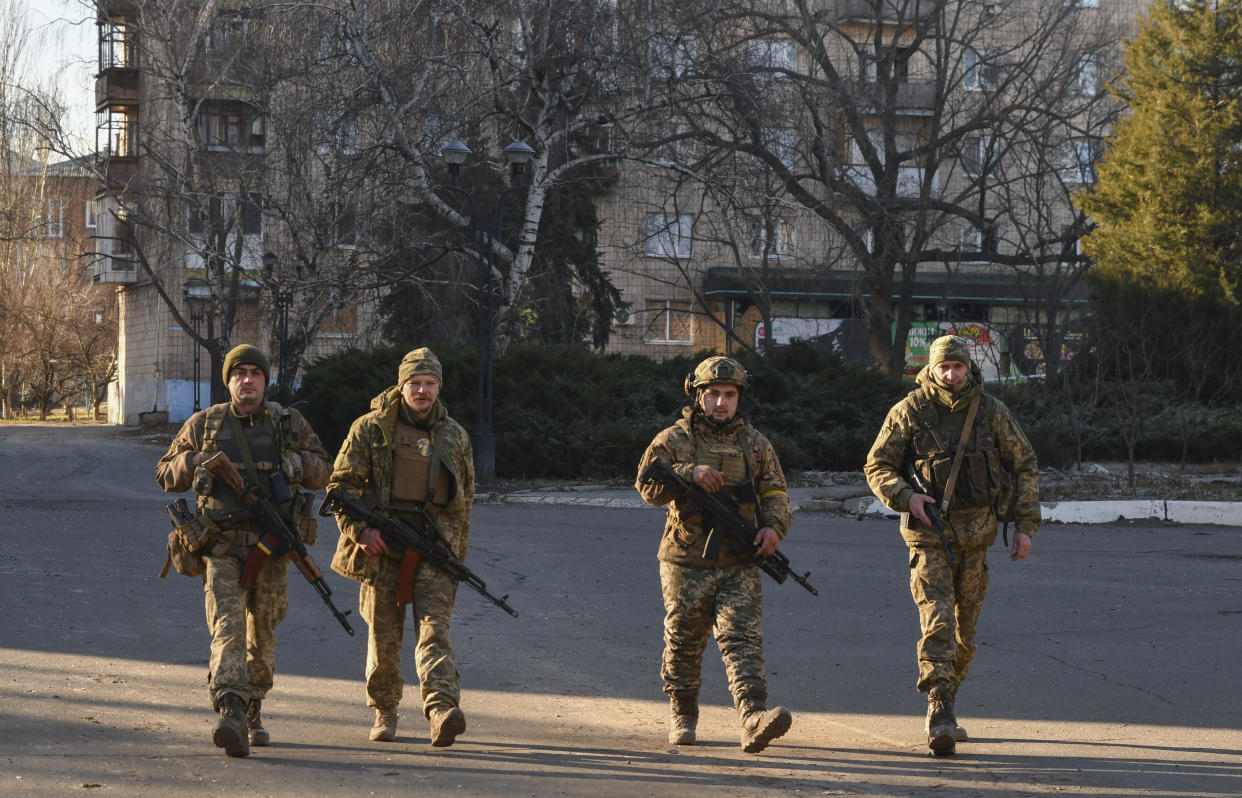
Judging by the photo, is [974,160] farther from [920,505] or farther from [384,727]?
[384,727]

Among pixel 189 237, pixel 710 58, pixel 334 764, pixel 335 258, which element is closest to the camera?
pixel 334 764

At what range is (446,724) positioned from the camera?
6.23 metres

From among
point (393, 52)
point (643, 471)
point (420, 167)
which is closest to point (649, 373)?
point (420, 167)

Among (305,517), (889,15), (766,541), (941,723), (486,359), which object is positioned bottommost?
(941,723)

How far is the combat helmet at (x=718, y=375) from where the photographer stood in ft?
21.6

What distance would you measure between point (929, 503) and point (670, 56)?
63.1ft

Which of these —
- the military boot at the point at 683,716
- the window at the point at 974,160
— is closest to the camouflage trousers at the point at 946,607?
the military boot at the point at 683,716

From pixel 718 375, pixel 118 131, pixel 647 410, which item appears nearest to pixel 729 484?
pixel 718 375

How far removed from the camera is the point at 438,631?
648 centimetres

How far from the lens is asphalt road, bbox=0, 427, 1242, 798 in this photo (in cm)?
593

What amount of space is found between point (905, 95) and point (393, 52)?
71.3 ft

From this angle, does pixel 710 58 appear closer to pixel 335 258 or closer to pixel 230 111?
pixel 335 258

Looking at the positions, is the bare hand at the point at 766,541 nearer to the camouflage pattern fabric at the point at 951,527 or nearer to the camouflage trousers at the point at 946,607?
the camouflage pattern fabric at the point at 951,527

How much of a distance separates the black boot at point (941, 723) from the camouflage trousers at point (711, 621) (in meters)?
0.71
